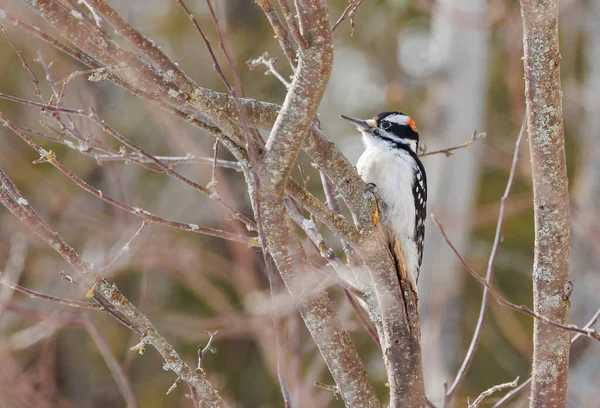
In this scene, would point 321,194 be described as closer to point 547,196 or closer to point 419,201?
point 419,201

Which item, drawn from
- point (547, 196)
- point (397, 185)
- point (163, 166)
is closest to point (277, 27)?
point (163, 166)

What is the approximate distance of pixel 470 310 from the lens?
492 inches

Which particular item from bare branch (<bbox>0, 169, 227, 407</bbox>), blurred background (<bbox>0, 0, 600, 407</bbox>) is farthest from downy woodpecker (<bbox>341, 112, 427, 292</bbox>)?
bare branch (<bbox>0, 169, 227, 407</bbox>)

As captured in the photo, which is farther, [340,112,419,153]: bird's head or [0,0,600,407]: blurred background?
[0,0,600,407]: blurred background

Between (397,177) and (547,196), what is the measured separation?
193 centimetres

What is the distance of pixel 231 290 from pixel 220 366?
125cm

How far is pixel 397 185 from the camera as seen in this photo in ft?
14.5

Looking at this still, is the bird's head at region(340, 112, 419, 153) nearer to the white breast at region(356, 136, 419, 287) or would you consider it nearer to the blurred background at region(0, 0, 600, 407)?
the white breast at region(356, 136, 419, 287)

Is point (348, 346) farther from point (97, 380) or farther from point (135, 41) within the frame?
point (97, 380)

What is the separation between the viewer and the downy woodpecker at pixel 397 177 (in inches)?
173

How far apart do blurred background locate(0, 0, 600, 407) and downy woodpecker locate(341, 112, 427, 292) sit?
140cm

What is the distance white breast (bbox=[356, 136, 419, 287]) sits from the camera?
4375 millimetres

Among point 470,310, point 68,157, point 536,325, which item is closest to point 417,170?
point 536,325

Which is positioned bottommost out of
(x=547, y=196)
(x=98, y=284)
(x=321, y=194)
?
(x=98, y=284)
